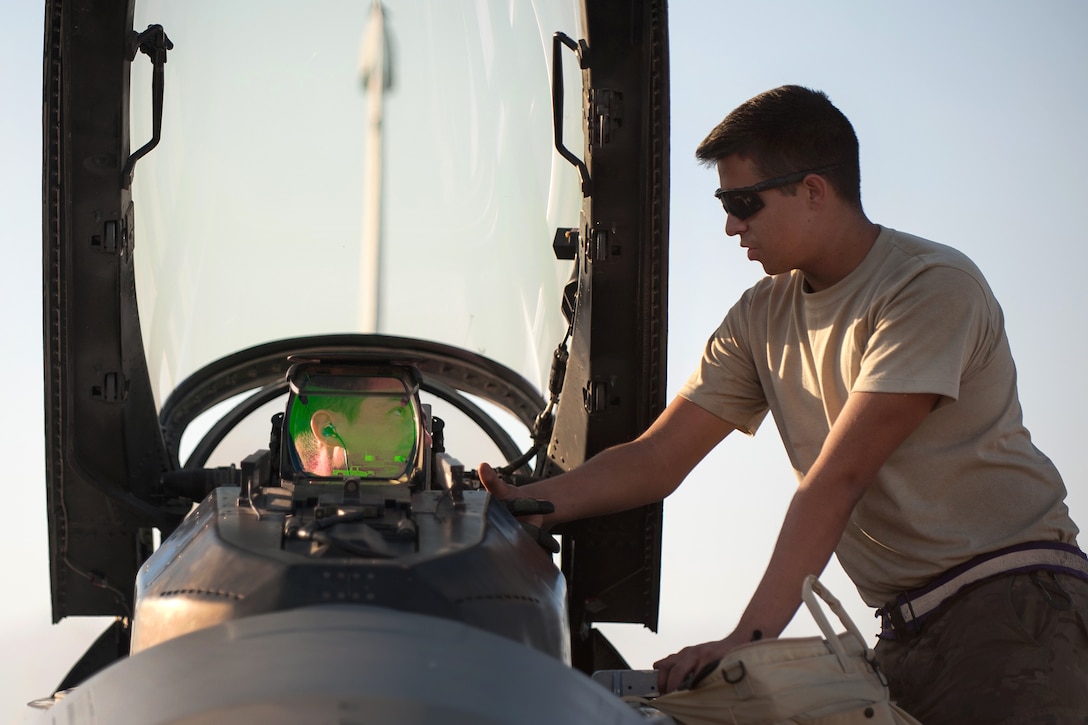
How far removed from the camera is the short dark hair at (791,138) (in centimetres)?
300

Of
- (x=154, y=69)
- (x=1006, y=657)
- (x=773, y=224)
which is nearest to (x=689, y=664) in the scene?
(x=1006, y=657)

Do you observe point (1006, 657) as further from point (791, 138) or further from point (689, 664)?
point (791, 138)

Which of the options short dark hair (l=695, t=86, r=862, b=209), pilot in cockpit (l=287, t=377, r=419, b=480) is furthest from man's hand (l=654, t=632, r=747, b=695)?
short dark hair (l=695, t=86, r=862, b=209)

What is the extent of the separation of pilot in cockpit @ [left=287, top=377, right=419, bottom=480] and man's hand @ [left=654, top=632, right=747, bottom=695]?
2.67 feet

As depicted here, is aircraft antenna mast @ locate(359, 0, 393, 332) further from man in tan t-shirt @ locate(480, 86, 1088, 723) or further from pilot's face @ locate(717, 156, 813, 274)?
pilot's face @ locate(717, 156, 813, 274)

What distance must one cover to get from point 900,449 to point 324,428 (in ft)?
4.65

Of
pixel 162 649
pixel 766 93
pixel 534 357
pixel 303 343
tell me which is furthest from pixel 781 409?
pixel 162 649

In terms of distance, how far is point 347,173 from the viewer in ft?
12.7

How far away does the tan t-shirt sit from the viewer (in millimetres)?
2746

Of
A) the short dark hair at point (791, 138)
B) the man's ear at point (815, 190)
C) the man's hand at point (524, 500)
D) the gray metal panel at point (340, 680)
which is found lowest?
the man's hand at point (524, 500)

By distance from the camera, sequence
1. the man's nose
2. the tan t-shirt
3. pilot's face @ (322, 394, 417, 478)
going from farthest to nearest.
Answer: the man's nose
pilot's face @ (322, 394, 417, 478)
the tan t-shirt

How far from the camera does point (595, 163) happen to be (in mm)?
3709

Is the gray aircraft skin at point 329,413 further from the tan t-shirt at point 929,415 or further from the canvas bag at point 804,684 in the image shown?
the tan t-shirt at point 929,415

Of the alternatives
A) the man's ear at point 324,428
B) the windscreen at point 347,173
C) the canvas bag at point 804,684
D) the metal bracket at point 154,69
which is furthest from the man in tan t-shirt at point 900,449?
the metal bracket at point 154,69
